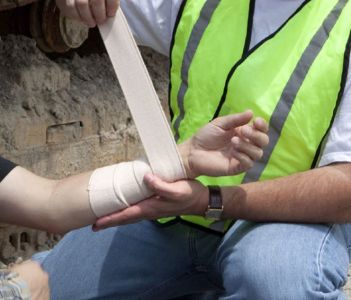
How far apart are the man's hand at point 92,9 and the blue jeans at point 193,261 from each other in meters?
0.60

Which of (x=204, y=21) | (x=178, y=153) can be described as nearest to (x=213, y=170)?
(x=178, y=153)

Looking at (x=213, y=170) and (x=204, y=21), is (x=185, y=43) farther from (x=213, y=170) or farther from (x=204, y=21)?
(x=213, y=170)

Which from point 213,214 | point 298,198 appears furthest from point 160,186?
point 298,198

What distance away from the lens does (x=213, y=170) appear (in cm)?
210

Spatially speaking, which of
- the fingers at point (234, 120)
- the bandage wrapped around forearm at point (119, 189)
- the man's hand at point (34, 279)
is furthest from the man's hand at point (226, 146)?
the man's hand at point (34, 279)

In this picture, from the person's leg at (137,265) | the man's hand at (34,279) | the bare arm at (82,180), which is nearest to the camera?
the man's hand at (34,279)

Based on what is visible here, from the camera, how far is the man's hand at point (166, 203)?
83.4 inches

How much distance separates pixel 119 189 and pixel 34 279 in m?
0.31

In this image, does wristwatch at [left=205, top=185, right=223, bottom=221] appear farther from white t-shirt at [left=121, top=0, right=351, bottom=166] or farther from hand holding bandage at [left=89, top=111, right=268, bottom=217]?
white t-shirt at [left=121, top=0, right=351, bottom=166]

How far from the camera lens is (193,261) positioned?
2.39 metres

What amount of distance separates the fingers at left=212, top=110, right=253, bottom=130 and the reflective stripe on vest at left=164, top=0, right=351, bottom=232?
0.17m

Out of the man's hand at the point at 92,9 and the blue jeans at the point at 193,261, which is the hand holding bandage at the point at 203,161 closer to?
the blue jeans at the point at 193,261

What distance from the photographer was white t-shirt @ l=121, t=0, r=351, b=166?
6.98ft

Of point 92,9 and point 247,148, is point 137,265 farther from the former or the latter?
point 92,9
